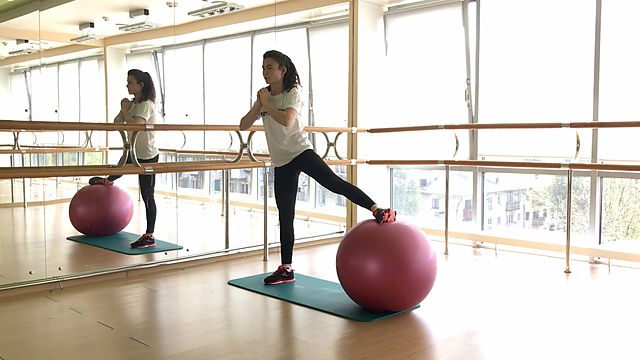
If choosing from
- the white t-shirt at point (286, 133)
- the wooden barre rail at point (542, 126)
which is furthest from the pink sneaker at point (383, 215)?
the wooden barre rail at point (542, 126)

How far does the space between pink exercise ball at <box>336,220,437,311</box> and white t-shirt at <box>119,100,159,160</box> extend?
1.68 m

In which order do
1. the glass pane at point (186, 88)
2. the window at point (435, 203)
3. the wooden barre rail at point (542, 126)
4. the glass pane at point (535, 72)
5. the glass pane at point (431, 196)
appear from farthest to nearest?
→ the window at point (435, 203) < the glass pane at point (431, 196) < the glass pane at point (535, 72) < the glass pane at point (186, 88) < the wooden barre rail at point (542, 126)

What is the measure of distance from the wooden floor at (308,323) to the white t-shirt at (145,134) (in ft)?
2.60

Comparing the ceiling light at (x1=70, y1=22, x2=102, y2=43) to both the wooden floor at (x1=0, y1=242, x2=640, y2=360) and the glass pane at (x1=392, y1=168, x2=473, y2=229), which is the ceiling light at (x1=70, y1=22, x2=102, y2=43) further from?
the glass pane at (x1=392, y1=168, x2=473, y2=229)

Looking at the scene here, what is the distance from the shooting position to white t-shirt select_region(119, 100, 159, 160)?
3.99 m

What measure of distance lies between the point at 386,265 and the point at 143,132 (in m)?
1.98

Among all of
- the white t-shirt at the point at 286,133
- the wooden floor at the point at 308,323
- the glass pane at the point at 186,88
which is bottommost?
the wooden floor at the point at 308,323

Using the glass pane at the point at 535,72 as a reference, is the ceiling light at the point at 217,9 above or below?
above

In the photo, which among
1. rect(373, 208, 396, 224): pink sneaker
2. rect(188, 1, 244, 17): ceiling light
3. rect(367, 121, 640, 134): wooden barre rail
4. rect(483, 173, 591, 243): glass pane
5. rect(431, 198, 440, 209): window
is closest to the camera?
rect(373, 208, 396, 224): pink sneaker

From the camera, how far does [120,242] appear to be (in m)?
4.14

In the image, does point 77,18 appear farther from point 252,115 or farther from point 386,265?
point 386,265

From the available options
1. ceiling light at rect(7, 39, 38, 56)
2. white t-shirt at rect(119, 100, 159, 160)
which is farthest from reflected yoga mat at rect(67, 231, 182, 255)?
ceiling light at rect(7, 39, 38, 56)

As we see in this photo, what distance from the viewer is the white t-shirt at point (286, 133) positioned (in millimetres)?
3439

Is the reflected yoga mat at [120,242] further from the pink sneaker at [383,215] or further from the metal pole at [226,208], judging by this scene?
the pink sneaker at [383,215]
